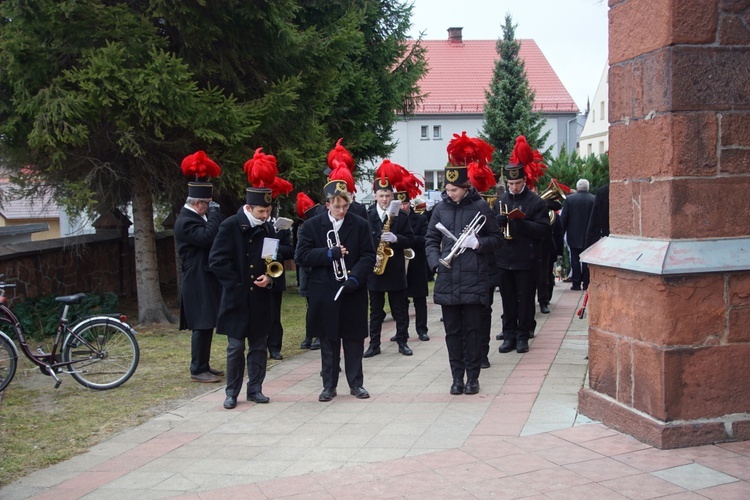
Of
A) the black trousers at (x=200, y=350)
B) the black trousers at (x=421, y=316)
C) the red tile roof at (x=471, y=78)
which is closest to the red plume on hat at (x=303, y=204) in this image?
the black trousers at (x=421, y=316)

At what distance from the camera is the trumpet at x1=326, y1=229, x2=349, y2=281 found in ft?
24.6

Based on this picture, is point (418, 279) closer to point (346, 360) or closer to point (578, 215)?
point (346, 360)

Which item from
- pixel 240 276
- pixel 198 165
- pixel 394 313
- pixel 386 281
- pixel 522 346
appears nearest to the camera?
pixel 240 276

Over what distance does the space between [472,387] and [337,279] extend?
1.50 meters

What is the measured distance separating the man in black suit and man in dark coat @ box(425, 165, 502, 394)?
2.09 metres

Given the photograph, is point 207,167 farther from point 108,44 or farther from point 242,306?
point 108,44

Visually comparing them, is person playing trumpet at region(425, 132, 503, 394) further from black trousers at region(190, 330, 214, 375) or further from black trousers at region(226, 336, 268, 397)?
black trousers at region(190, 330, 214, 375)

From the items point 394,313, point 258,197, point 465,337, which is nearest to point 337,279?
point 258,197

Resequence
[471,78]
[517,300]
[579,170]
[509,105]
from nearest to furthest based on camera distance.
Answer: [517,300] → [579,170] → [509,105] → [471,78]

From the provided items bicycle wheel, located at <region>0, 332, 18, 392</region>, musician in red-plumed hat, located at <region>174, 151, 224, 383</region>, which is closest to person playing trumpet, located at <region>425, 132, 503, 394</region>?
musician in red-plumed hat, located at <region>174, 151, 224, 383</region>

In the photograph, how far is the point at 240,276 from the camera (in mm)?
7477

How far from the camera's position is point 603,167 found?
18250 millimetres

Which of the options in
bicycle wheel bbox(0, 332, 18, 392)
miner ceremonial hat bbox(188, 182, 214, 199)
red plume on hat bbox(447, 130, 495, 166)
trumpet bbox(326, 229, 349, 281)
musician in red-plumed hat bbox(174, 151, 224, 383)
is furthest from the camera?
miner ceremonial hat bbox(188, 182, 214, 199)

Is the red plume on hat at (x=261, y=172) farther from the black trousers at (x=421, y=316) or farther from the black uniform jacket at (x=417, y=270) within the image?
the black trousers at (x=421, y=316)
